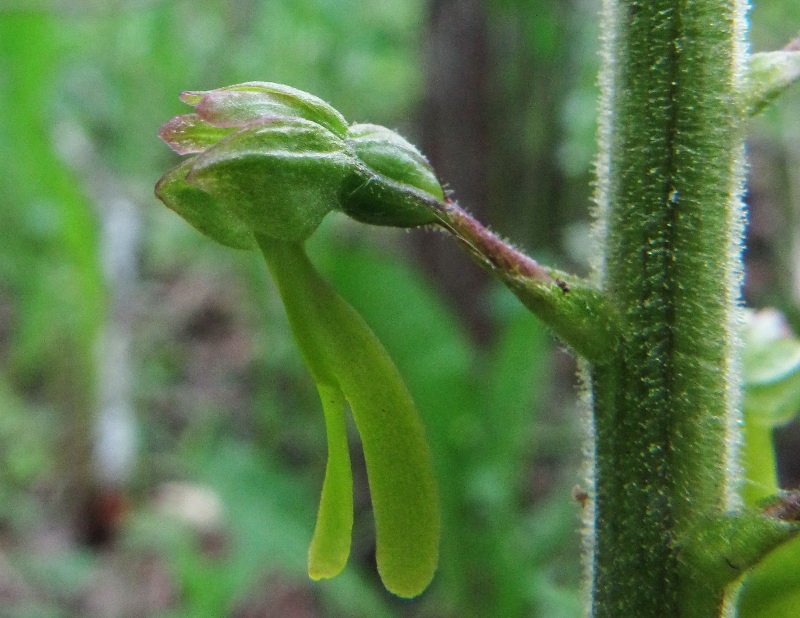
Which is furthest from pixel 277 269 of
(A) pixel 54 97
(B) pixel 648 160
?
(A) pixel 54 97

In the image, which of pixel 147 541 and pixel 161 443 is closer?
pixel 147 541

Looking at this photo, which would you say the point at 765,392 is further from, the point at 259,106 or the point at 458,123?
the point at 458,123

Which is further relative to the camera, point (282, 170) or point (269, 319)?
point (269, 319)

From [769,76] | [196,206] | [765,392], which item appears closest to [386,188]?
[196,206]

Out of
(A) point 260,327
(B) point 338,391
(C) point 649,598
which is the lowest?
(A) point 260,327

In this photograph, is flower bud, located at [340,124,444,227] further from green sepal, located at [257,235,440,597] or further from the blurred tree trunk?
the blurred tree trunk

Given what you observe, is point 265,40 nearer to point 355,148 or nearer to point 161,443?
point 161,443
